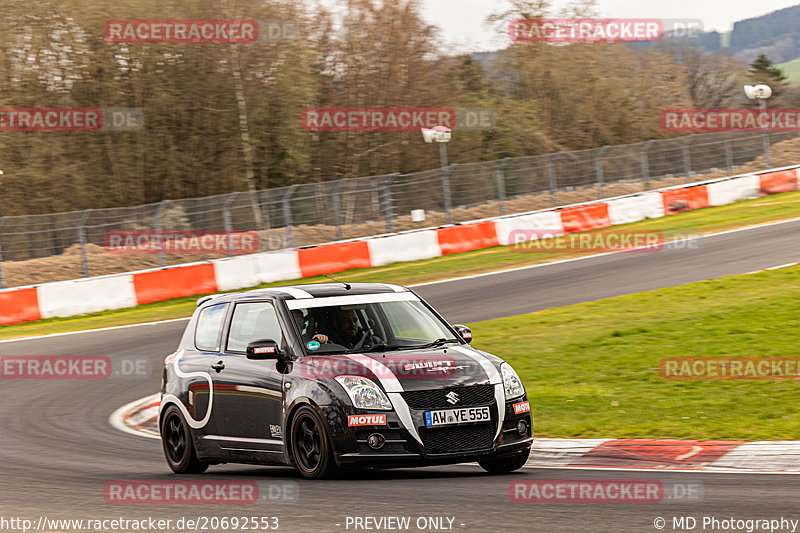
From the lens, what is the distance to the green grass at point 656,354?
9.61 meters

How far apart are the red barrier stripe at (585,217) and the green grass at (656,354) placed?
1099cm

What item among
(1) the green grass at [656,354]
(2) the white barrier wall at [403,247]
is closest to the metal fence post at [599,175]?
(2) the white barrier wall at [403,247]

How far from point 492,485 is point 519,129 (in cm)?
3676

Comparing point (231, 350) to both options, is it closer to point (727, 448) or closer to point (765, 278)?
point (727, 448)

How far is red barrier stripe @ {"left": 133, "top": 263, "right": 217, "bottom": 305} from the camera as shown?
24.2 m

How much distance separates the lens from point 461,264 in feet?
83.4

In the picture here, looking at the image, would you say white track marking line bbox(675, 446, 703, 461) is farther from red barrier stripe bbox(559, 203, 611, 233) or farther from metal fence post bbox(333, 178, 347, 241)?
red barrier stripe bbox(559, 203, 611, 233)

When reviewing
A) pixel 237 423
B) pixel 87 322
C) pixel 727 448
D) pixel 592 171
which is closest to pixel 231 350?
pixel 237 423

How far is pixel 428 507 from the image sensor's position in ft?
21.8
